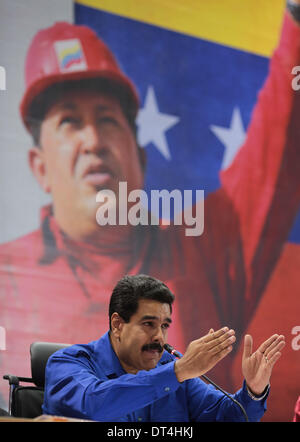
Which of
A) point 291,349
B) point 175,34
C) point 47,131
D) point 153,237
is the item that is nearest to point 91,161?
point 47,131

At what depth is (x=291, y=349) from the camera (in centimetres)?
438

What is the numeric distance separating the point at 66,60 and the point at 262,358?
274cm

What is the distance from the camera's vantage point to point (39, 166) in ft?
12.6

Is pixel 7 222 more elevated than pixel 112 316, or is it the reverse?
pixel 7 222

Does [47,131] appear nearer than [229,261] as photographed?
Yes

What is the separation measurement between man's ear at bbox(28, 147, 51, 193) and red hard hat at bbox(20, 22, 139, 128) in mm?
204

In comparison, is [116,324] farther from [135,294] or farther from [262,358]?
[262,358]

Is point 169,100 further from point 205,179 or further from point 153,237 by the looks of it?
point 153,237

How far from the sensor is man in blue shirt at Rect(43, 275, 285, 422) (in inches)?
68.9

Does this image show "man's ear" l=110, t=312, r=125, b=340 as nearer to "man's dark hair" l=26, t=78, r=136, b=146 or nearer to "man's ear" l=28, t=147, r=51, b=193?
"man's ear" l=28, t=147, r=51, b=193

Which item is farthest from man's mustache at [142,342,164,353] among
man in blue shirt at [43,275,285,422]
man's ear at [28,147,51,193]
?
man's ear at [28,147,51,193]

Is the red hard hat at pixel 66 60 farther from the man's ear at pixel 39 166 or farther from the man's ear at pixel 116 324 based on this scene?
the man's ear at pixel 116 324
